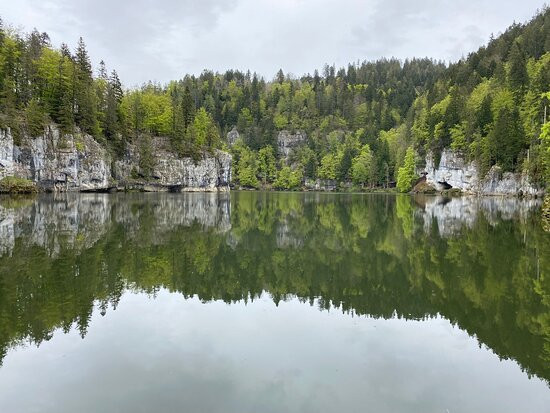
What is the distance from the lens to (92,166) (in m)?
69.1

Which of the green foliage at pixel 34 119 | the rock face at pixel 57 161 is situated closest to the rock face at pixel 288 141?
the rock face at pixel 57 161

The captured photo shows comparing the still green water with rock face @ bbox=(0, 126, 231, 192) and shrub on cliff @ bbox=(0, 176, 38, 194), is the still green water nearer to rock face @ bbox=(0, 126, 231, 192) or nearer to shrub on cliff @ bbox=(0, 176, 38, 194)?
shrub on cliff @ bbox=(0, 176, 38, 194)

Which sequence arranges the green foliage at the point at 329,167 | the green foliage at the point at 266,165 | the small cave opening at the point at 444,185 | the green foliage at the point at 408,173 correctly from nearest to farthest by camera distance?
the small cave opening at the point at 444,185 → the green foliage at the point at 408,173 → the green foliage at the point at 329,167 → the green foliage at the point at 266,165

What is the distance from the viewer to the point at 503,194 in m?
70.1

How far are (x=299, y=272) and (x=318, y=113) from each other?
6305 inches

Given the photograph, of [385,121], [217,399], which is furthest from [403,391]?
[385,121]

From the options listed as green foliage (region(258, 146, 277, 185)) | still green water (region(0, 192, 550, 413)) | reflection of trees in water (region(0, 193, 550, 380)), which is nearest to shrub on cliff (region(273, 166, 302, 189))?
green foliage (region(258, 146, 277, 185))

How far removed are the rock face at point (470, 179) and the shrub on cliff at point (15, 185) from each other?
67.9 meters

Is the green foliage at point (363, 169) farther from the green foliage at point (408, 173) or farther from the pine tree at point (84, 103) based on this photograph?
the pine tree at point (84, 103)

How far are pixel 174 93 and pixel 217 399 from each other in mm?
163723

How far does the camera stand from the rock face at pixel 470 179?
65394 mm

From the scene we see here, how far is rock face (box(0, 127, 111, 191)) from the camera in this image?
55.3 meters

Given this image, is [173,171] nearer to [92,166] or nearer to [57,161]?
[92,166]

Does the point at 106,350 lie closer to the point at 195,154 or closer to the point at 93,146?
the point at 93,146
